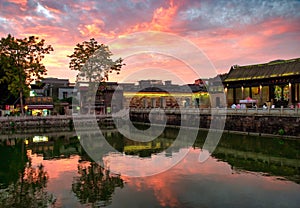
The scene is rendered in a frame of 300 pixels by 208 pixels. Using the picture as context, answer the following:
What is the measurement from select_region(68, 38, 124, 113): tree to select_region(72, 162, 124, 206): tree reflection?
114 ft

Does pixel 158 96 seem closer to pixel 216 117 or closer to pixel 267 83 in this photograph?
pixel 216 117

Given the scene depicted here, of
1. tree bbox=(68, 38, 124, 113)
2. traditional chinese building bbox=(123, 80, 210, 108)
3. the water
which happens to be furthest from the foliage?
the water

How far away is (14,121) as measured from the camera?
49406mm

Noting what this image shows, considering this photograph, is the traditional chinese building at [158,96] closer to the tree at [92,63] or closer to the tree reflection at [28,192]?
the tree at [92,63]

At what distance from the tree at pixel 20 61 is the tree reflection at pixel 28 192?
3380cm

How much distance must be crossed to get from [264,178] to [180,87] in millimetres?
56075

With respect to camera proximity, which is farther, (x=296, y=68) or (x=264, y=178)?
(x=296, y=68)

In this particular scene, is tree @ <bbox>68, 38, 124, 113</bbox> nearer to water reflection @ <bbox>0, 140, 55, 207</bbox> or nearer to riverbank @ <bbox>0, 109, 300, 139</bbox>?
riverbank @ <bbox>0, 109, 300, 139</bbox>

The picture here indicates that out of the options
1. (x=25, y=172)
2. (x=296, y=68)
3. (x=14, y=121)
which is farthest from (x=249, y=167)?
(x=14, y=121)

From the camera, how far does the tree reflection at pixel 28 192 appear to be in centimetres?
1304

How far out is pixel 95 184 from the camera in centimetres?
1614

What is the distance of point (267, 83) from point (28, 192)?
34871 mm

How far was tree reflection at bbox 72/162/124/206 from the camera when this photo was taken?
539 inches

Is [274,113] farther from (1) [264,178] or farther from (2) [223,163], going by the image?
(1) [264,178]
